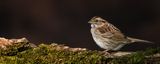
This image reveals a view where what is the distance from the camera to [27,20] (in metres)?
10.0

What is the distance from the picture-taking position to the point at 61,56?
570 cm

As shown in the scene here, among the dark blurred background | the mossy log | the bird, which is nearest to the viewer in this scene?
the mossy log

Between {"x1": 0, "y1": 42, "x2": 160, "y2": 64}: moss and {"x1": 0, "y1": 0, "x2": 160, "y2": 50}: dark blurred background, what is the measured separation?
3.92m

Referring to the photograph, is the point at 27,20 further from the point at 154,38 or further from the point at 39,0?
the point at 154,38

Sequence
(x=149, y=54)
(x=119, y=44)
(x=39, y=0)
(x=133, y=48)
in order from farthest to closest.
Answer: (x=39, y=0), (x=133, y=48), (x=119, y=44), (x=149, y=54)

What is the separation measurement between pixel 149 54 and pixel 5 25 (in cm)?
460

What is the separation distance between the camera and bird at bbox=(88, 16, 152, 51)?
6.65 metres

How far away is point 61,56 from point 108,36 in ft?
3.83

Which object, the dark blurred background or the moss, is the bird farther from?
the dark blurred background

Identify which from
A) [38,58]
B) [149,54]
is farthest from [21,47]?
[149,54]

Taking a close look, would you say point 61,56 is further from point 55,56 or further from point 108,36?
point 108,36

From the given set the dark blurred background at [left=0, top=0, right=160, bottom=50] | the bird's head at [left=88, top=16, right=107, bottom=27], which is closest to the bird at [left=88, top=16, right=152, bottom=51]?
the bird's head at [left=88, top=16, right=107, bottom=27]

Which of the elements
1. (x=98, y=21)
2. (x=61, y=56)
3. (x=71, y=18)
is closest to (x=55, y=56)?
(x=61, y=56)

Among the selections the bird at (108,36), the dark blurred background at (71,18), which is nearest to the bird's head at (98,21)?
the bird at (108,36)
